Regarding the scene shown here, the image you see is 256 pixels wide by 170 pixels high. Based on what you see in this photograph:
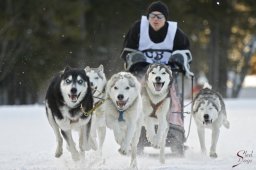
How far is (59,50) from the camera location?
25.6 metres

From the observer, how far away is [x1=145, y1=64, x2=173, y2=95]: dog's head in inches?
308

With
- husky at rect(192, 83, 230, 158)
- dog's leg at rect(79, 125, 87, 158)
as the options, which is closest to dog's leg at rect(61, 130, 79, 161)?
dog's leg at rect(79, 125, 87, 158)

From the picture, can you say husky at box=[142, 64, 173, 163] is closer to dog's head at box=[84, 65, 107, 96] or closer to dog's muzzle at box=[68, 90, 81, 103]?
dog's head at box=[84, 65, 107, 96]

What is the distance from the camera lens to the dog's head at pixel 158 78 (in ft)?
25.7

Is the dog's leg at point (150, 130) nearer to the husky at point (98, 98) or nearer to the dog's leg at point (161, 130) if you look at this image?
the dog's leg at point (161, 130)

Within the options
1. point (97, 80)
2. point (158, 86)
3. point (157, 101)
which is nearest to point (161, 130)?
point (157, 101)

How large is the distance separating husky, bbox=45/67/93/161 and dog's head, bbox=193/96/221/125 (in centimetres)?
173

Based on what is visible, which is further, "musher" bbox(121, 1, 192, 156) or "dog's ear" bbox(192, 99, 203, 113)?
"dog's ear" bbox(192, 99, 203, 113)

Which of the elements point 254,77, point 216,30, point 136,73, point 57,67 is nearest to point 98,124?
point 136,73

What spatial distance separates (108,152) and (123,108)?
186 centimetres

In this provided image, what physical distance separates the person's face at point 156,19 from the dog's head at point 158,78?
88 centimetres

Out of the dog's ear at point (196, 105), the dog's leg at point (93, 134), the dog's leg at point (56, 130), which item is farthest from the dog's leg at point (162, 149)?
the dog's leg at point (56, 130)

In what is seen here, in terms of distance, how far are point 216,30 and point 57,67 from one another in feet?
27.3

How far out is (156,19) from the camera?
868 cm
